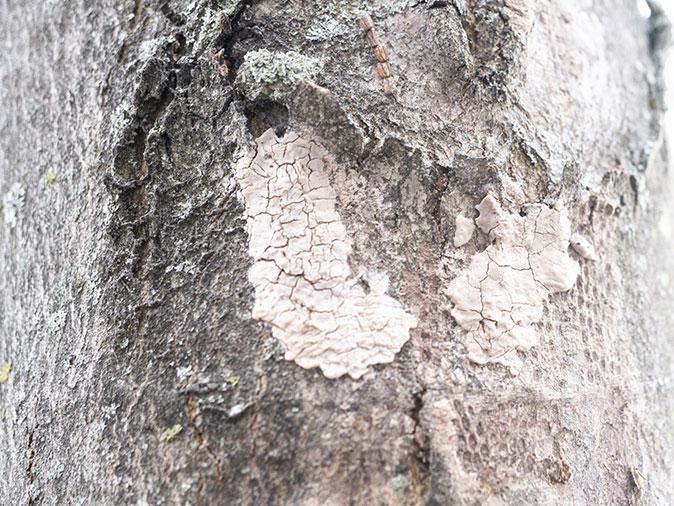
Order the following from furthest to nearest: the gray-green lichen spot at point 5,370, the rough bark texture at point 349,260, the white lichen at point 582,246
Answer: the gray-green lichen spot at point 5,370 < the white lichen at point 582,246 < the rough bark texture at point 349,260

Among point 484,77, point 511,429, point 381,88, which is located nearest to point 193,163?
point 381,88

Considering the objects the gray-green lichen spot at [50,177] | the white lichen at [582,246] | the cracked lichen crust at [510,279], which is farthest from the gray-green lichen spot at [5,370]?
the white lichen at [582,246]

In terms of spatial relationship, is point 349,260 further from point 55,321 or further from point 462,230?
point 55,321

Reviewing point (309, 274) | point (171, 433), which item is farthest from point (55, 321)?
point (309, 274)

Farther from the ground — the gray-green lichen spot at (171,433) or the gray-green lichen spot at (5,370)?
the gray-green lichen spot at (5,370)

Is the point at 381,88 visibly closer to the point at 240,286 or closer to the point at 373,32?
the point at 373,32

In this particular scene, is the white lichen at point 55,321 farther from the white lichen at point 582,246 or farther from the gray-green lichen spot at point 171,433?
the white lichen at point 582,246

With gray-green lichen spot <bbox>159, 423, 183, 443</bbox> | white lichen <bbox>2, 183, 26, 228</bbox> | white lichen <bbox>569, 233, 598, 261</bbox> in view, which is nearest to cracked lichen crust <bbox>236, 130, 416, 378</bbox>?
gray-green lichen spot <bbox>159, 423, 183, 443</bbox>
